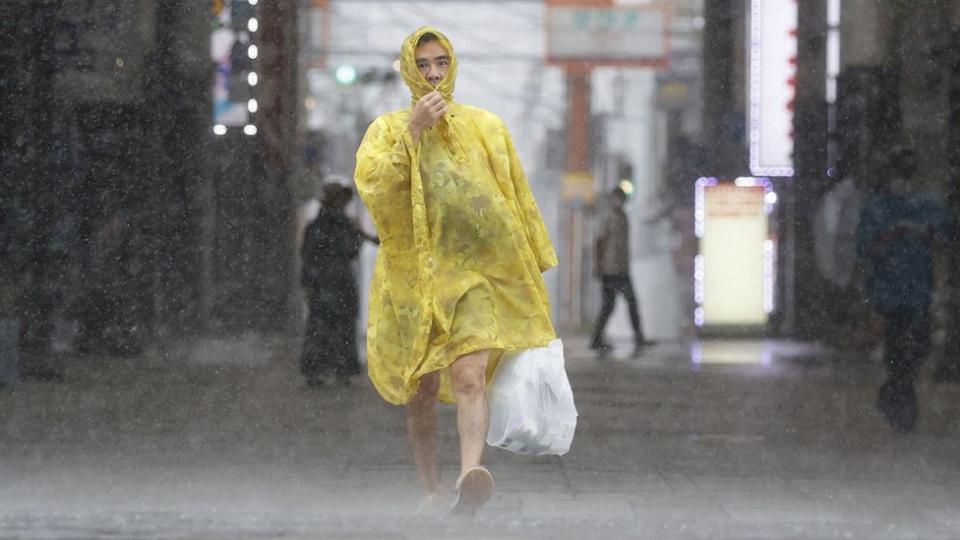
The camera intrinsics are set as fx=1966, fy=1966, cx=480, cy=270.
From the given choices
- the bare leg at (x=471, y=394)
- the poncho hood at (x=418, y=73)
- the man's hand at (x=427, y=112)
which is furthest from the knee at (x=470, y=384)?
the poncho hood at (x=418, y=73)

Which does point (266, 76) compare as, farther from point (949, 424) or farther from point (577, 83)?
point (949, 424)

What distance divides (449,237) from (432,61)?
591mm

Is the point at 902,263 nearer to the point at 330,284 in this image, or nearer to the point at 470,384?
the point at 330,284

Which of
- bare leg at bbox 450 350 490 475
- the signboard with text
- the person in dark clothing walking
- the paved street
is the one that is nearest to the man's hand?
bare leg at bbox 450 350 490 475

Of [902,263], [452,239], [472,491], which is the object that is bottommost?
[472,491]

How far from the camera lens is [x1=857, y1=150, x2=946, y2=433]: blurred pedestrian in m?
9.18

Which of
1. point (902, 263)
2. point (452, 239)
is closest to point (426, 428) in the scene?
point (452, 239)

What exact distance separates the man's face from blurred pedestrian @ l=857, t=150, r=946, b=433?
3.37 m

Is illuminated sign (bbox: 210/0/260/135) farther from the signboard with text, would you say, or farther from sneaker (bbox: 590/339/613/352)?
sneaker (bbox: 590/339/613/352)

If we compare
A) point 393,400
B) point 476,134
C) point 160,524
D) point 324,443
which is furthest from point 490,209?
point 324,443

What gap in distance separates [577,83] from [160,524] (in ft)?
12.6

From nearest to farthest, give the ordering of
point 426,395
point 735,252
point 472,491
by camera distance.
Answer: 1. point 472,491
2. point 426,395
3. point 735,252

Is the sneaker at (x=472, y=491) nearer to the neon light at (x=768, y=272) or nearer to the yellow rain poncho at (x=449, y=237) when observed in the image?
the yellow rain poncho at (x=449, y=237)

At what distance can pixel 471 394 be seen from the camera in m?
6.51
